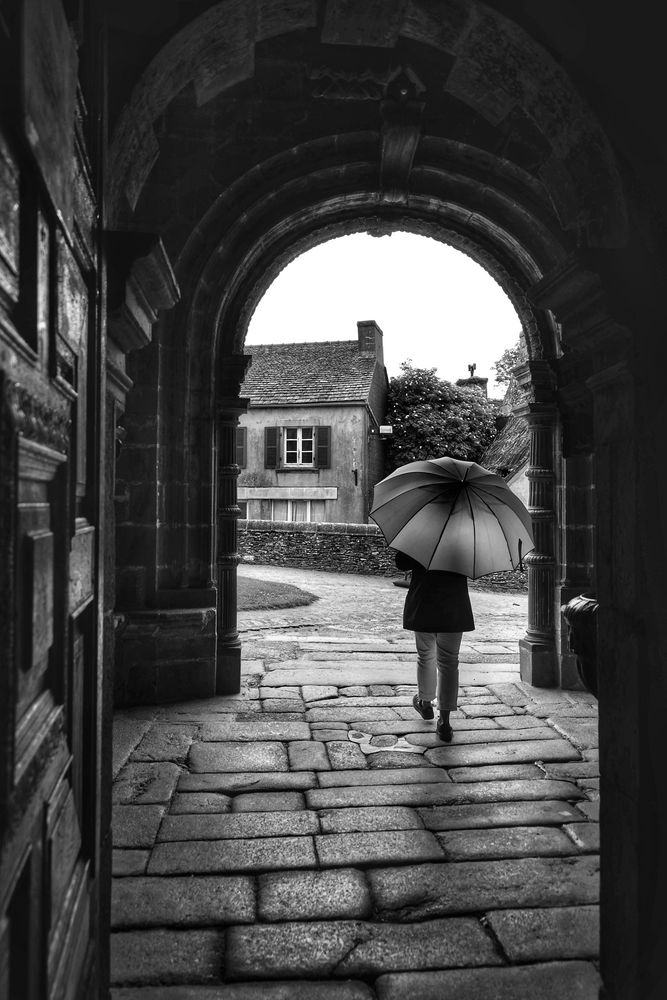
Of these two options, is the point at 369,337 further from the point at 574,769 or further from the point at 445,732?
the point at 574,769

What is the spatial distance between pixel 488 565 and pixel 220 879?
8.21 feet

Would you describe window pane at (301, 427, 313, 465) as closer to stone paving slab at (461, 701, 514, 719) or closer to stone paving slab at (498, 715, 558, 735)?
stone paving slab at (461, 701, 514, 719)

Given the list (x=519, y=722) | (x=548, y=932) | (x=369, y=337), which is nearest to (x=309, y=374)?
(x=369, y=337)

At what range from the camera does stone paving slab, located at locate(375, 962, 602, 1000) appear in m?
2.20

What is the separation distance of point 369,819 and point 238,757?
116 centimetres

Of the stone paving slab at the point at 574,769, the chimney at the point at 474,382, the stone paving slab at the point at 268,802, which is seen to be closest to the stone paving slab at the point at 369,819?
the stone paving slab at the point at 268,802

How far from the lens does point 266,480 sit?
2453 centimetres

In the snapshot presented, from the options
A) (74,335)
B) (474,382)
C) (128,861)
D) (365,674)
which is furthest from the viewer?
(474,382)

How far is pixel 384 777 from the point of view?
4039 millimetres

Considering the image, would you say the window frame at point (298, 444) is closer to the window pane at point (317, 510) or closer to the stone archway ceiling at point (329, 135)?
the window pane at point (317, 510)

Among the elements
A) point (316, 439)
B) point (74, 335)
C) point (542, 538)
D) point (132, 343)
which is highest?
point (316, 439)

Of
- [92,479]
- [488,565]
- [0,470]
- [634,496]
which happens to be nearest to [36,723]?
[0,470]

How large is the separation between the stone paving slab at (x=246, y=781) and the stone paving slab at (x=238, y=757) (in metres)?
0.10

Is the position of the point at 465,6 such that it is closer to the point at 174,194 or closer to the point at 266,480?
the point at 174,194
